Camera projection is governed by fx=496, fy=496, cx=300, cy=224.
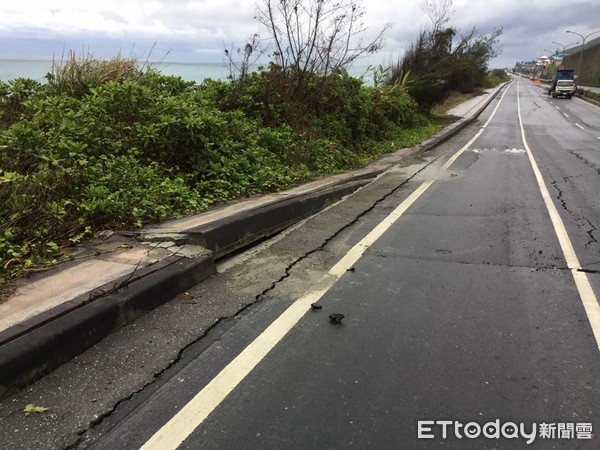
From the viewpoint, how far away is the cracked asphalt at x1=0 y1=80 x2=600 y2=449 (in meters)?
2.59

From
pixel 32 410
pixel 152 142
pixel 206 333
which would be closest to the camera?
pixel 32 410

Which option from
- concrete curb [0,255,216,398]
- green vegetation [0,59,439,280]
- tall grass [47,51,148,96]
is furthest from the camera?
tall grass [47,51,148,96]

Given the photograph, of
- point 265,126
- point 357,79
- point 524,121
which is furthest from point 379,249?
point 524,121

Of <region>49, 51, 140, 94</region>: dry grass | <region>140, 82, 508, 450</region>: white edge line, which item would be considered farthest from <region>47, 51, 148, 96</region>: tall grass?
<region>140, 82, 508, 450</region>: white edge line

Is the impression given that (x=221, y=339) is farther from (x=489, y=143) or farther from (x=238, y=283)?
(x=489, y=143)

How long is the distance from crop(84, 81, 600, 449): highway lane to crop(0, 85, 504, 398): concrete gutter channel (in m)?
0.72

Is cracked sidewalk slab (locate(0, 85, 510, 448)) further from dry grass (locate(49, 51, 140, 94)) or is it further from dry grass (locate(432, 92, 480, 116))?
dry grass (locate(432, 92, 480, 116))

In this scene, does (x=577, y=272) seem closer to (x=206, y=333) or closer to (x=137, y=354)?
(x=206, y=333)

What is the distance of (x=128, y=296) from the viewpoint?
3709mm

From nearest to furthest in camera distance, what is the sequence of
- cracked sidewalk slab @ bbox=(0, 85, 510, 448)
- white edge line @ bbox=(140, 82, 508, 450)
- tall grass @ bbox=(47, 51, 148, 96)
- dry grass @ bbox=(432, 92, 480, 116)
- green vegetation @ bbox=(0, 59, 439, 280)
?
white edge line @ bbox=(140, 82, 508, 450) < cracked sidewalk slab @ bbox=(0, 85, 510, 448) < green vegetation @ bbox=(0, 59, 439, 280) < tall grass @ bbox=(47, 51, 148, 96) < dry grass @ bbox=(432, 92, 480, 116)

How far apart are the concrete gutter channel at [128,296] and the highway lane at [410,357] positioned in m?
0.72

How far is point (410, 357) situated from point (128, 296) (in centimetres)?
208

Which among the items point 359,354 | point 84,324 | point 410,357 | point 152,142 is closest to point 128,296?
point 84,324

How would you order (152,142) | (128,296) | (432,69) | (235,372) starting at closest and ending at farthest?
1. (235,372)
2. (128,296)
3. (152,142)
4. (432,69)
